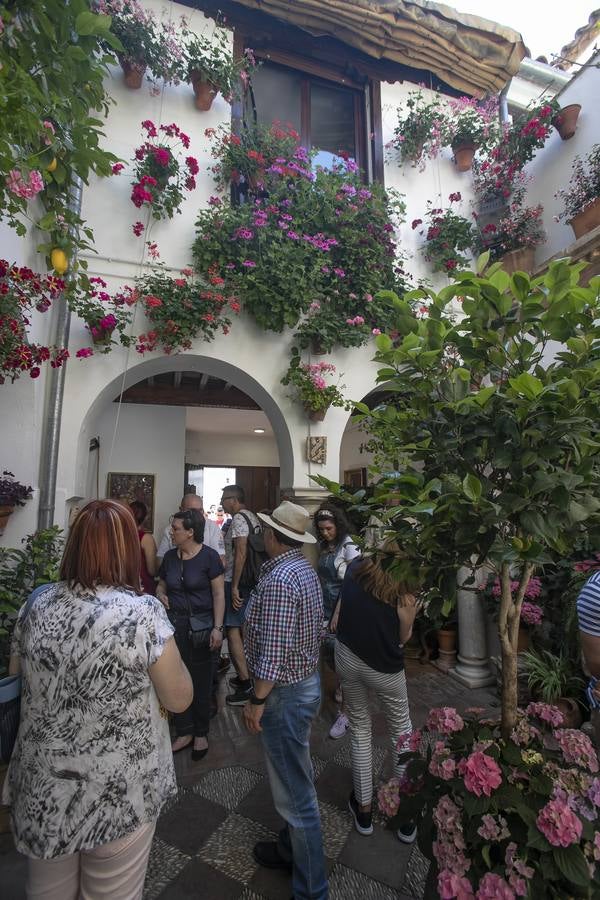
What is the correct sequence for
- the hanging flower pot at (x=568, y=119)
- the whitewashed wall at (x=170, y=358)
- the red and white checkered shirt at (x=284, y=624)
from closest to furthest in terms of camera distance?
the red and white checkered shirt at (x=284, y=624)
the whitewashed wall at (x=170, y=358)
the hanging flower pot at (x=568, y=119)

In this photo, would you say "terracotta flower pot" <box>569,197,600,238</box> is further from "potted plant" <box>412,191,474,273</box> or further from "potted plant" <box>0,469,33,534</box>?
"potted plant" <box>0,469,33,534</box>

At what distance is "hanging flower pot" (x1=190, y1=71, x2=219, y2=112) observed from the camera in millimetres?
4715

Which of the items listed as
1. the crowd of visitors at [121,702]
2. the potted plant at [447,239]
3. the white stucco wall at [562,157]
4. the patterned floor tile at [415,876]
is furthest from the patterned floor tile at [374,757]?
the white stucco wall at [562,157]

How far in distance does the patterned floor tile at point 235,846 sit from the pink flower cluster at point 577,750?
167 centimetres

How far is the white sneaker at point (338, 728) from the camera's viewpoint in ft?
11.1

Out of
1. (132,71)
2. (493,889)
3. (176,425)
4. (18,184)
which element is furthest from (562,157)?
(493,889)

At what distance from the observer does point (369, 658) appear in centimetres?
242

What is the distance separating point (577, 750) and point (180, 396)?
6451 mm

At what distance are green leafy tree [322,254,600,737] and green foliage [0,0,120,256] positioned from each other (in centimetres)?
143

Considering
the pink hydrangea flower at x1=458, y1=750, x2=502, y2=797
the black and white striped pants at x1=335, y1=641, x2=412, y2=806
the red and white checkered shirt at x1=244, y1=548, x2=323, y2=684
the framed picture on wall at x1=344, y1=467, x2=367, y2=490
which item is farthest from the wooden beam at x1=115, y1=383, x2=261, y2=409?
the pink hydrangea flower at x1=458, y1=750, x2=502, y2=797

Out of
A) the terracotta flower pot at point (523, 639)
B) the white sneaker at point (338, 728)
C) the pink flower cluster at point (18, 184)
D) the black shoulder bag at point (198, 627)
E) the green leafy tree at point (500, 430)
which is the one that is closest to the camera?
the green leafy tree at point (500, 430)

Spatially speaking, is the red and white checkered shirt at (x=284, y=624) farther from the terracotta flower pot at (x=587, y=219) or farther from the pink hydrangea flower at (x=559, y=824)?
the terracotta flower pot at (x=587, y=219)

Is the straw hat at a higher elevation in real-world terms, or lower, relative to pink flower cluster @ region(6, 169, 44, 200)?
lower

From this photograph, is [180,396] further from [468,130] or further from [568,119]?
[568,119]
